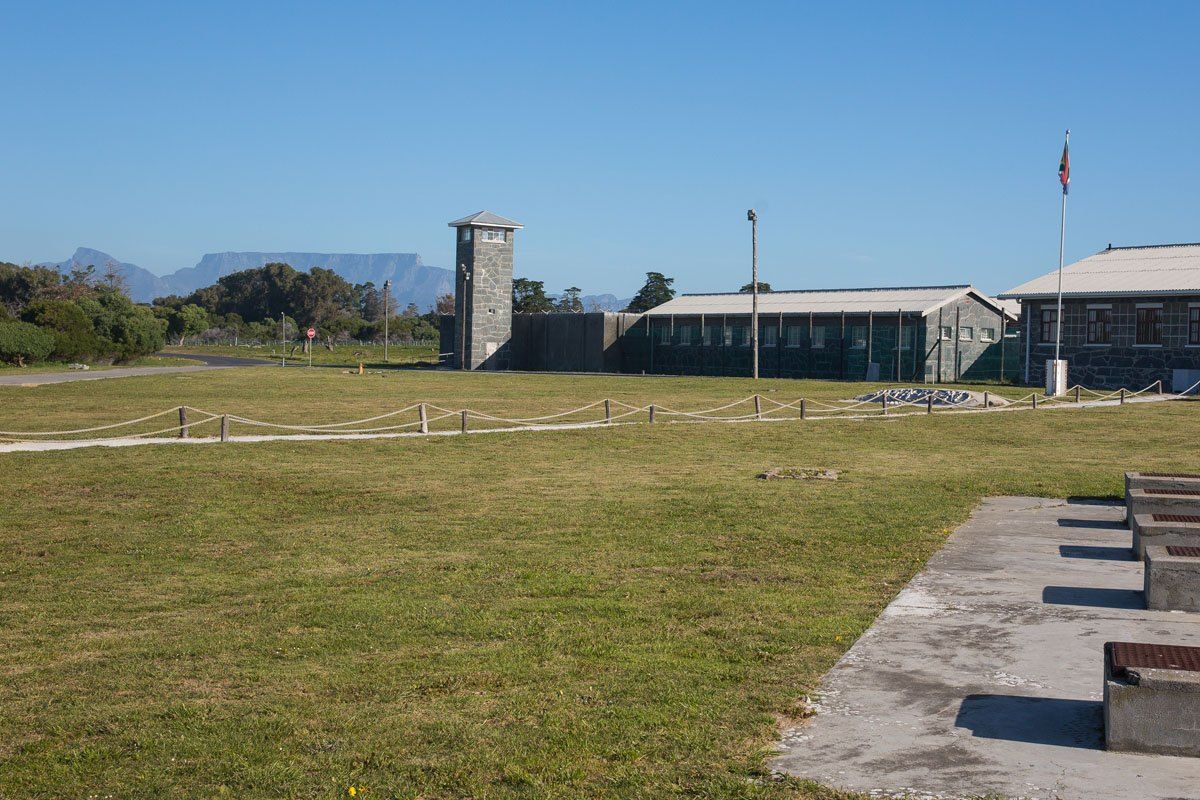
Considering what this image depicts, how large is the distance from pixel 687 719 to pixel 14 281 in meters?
98.3

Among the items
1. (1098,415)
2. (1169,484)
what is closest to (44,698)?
(1169,484)

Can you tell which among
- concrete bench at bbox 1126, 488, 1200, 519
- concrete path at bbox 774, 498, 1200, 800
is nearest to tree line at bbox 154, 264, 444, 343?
concrete bench at bbox 1126, 488, 1200, 519

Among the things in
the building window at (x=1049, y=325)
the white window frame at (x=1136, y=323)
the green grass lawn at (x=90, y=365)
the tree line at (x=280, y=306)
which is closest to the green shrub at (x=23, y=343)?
the green grass lawn at (x=90, y=365)

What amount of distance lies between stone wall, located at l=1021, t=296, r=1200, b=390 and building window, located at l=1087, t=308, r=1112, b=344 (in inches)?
6.3

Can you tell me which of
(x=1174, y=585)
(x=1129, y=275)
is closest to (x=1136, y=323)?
(x=1129, y=275)

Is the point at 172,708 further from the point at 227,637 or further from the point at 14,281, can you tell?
the point at 14,281

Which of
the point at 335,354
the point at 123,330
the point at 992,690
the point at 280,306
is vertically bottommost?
the point at 992,690

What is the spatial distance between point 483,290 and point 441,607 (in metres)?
63.6

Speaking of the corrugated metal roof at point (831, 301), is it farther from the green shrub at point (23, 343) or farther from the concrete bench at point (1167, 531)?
the concrete bench at point (1167, 531)

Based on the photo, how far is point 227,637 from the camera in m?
8.57

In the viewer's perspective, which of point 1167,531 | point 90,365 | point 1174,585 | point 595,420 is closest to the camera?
point 1174,585

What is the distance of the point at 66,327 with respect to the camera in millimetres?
63562

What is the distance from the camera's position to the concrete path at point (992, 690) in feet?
17.8

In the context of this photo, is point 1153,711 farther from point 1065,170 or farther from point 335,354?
point 335,354
